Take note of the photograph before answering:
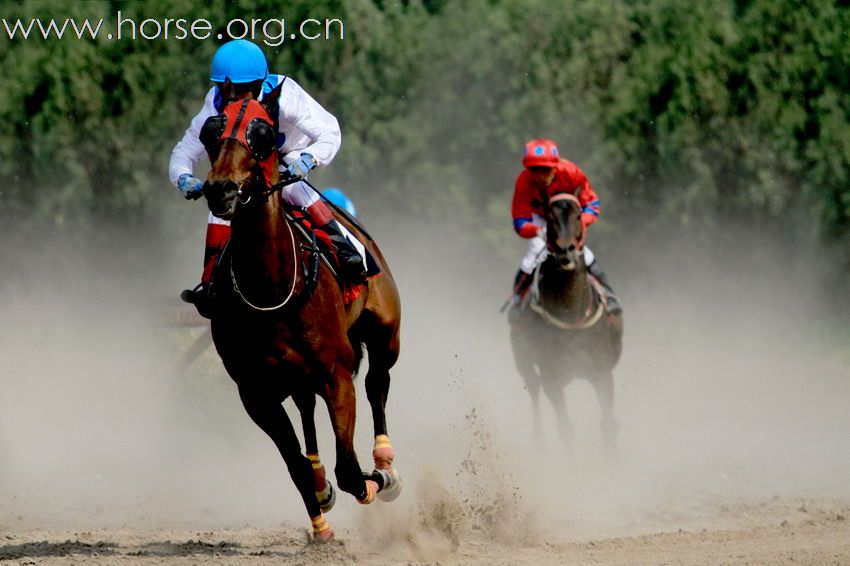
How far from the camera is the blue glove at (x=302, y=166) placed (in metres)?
7.27

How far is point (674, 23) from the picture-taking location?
1911 cm

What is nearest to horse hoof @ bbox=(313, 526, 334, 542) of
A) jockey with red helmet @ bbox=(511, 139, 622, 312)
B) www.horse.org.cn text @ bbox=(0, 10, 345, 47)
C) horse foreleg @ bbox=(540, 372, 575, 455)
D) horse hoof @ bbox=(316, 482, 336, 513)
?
horse hoof @ bbox=(316, 482, 336, 513)

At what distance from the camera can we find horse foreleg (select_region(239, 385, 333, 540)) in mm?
7629

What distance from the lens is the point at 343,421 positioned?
Answer: 7.50 metres

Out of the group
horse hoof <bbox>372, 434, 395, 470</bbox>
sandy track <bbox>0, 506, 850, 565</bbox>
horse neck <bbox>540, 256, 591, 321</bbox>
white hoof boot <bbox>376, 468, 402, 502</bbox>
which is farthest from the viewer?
horse neck <bbox>540, 256, 591, 321</bbox>

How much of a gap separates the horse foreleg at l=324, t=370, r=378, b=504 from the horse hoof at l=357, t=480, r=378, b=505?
0.54ft

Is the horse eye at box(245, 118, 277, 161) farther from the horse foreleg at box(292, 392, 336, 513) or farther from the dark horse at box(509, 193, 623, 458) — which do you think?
the dark horse at box(509, 193, 623, 458)

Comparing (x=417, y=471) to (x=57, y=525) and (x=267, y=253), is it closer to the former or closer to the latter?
(x=57, y=525)

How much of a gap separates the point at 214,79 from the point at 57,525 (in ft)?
13.6

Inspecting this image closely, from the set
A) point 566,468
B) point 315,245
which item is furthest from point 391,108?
point 315,245

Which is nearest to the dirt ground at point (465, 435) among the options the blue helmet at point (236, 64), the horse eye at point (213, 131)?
the horse eye at point (213, 131)

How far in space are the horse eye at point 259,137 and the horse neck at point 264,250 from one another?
0.36 metres

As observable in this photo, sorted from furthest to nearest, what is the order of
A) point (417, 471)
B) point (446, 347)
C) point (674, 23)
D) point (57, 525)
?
→ 1. point (674, 23)
2. point (446, 347)
3. point (417, 471)
4. point (57, 525)

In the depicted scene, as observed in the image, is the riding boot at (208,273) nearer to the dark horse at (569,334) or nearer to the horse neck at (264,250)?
the horse neck at (264,250)
